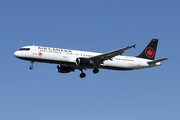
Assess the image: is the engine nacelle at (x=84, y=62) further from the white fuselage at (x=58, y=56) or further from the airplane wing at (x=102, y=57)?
the white fuselage at (x=58, y=56)

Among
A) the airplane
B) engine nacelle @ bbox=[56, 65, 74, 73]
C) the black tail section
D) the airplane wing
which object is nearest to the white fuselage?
the airplane

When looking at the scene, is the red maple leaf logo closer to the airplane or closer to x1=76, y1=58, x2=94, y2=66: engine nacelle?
the airplane

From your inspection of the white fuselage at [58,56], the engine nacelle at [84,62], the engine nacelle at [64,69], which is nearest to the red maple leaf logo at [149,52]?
the white fuselage at [58,56]

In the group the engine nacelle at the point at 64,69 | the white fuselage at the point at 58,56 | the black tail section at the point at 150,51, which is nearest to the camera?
the white fuselage at the point at 58,56

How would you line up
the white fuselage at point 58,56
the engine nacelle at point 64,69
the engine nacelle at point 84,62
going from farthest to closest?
1. the engine nacelle at point 64,69
2. the engine nacelle at point 84,62
3. the white fuselage at point 58,56

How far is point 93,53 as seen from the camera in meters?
57.6

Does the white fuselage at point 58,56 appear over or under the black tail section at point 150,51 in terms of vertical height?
under

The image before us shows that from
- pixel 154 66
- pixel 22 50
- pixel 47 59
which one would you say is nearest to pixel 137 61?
pixel 154 66

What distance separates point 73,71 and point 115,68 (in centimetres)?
872

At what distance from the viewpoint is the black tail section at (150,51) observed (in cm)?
6444

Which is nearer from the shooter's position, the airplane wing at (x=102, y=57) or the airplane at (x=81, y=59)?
the airplane at (x=81, y=59)

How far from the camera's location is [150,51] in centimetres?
6569

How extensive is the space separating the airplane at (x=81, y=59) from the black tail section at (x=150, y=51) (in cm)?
149

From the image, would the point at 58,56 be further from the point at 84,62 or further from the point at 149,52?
the point at 149,52
